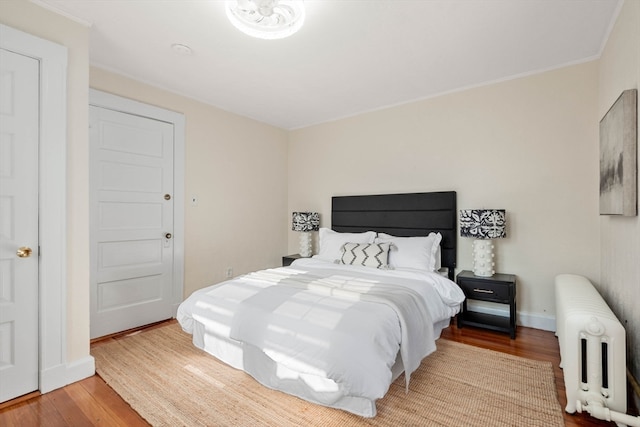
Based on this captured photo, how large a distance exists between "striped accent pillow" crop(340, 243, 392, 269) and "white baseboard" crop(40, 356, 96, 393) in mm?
2368

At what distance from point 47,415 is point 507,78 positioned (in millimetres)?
4655

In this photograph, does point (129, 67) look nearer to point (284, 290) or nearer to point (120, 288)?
point (120, 288)

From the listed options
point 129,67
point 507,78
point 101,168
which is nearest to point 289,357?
point 101,168

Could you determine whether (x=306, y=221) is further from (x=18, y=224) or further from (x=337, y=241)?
(x=18, y=224)

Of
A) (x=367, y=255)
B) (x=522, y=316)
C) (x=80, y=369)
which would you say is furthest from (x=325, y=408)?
(x=522, y=316)

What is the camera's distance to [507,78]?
3.14 m

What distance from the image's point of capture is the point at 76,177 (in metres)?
2.19

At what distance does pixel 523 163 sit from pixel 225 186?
351cm

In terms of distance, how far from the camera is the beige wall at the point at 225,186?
361cm

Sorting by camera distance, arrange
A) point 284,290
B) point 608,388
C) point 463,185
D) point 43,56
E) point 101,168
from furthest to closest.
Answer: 1. point 463,185
2. point 101,168
3. point 284,290
4. point 43,56
5. point 608,388

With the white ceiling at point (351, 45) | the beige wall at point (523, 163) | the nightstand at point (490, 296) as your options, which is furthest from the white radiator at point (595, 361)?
the white ceiling at point (351, 45)

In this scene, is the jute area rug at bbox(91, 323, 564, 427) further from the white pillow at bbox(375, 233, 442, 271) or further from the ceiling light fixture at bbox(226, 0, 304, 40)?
the ceiling light fixture at bbox(226, 0, 304, 40)

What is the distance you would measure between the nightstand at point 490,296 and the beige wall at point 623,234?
682mm

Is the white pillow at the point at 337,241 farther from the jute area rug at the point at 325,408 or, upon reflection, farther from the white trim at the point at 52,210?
the white trim at the point at 52,210
